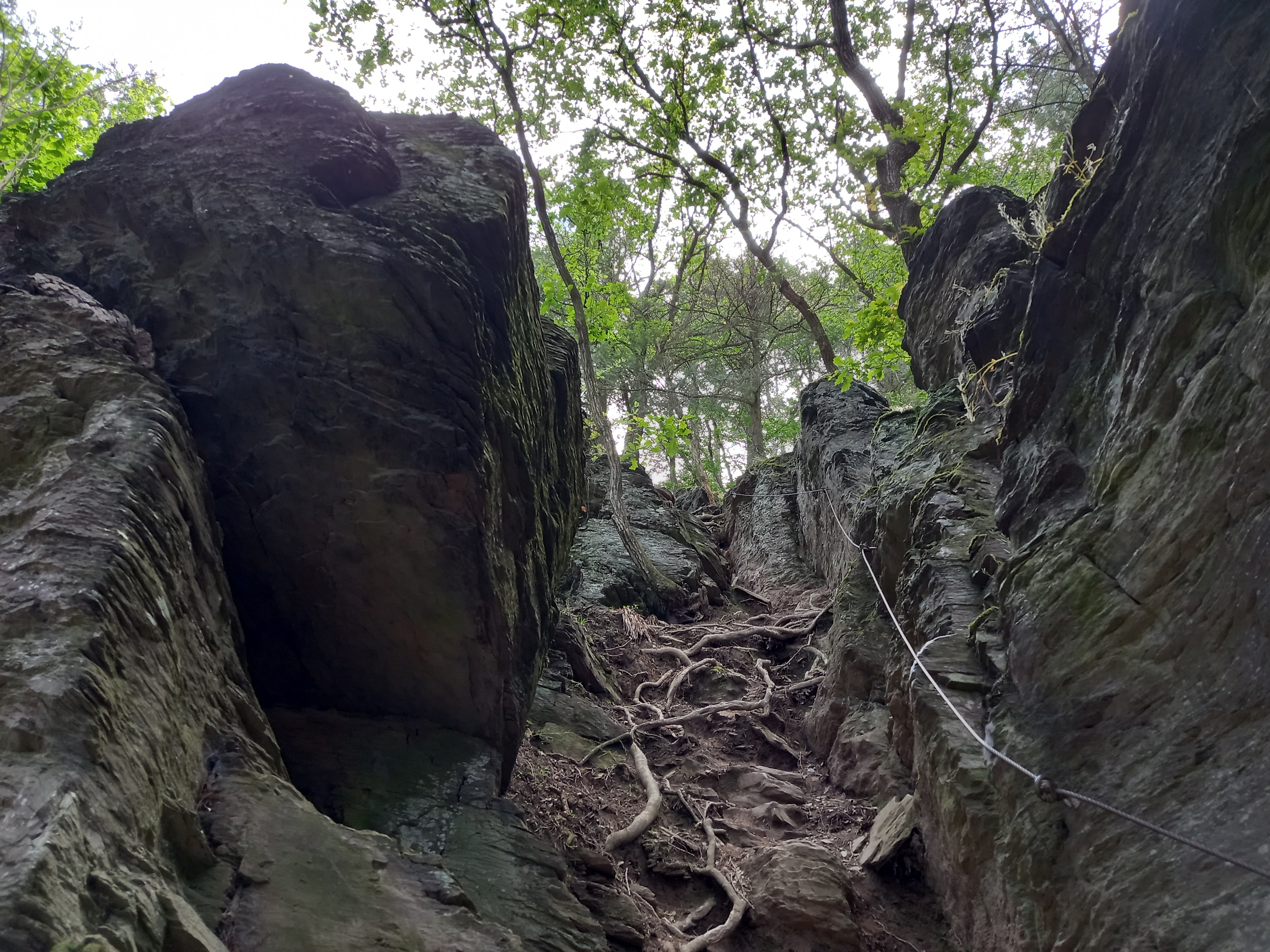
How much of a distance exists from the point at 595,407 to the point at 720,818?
6066 millimetres

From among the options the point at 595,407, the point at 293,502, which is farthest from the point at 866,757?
the point at 595,407

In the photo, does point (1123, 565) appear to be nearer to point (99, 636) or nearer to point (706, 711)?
point (99, 636)

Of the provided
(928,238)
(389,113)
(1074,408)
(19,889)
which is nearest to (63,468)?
(19,889)

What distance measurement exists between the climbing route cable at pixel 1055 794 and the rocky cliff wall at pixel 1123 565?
1.7 inches

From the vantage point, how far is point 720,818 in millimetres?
5520

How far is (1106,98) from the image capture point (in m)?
4.65

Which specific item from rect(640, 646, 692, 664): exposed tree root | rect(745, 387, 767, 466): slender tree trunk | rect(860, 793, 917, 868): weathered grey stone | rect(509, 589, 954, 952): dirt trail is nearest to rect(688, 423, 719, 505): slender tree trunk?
rect(745, 387, 767, 466): slender tree trunk

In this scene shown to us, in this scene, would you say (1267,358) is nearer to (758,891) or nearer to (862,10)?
(758,891)

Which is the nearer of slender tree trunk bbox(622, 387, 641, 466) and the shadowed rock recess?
the shadowed rock recess

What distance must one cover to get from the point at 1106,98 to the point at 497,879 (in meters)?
6.04

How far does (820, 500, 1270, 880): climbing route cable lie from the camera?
2.35 meters

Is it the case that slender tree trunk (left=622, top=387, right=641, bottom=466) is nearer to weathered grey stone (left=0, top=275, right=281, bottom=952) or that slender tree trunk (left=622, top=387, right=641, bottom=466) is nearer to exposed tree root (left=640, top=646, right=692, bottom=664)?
exposed tree root (left=640, top=646, right=692, bottom=664)

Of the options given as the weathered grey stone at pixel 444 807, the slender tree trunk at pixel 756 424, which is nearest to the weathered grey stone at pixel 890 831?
the weathered grey stone at pixel 444 807

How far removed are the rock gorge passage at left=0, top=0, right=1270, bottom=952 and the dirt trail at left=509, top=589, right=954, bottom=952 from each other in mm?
43
